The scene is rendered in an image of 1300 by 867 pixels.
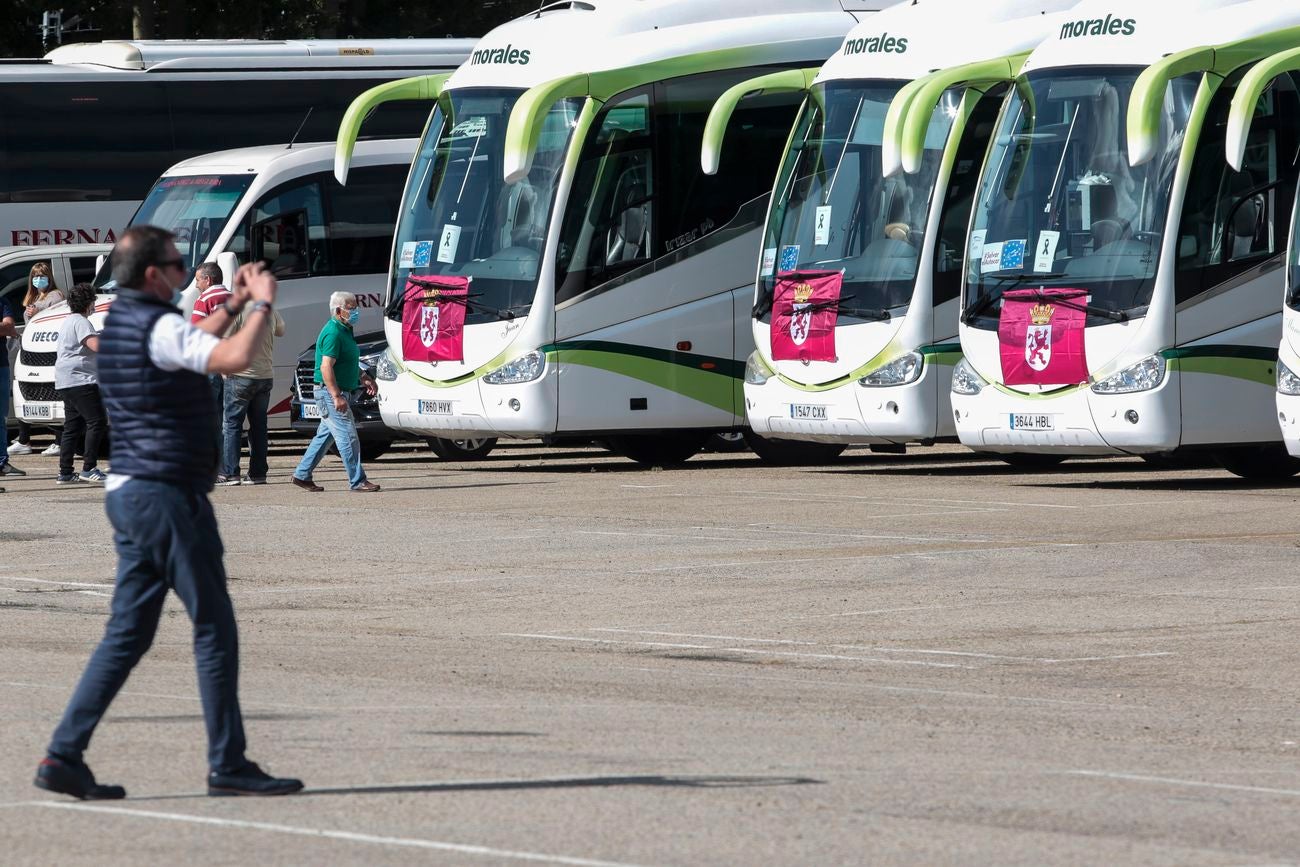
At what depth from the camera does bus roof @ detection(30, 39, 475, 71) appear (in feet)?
99.0

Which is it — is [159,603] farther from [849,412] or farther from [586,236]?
[586,236]

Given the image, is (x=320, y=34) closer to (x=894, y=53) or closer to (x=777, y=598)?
(x=894, y=53)

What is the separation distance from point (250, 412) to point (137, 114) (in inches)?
400

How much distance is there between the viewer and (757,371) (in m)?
21.5

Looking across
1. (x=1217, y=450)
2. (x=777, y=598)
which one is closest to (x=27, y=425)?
(x=1217, y=450)

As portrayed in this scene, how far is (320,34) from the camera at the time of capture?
4672 centimetres

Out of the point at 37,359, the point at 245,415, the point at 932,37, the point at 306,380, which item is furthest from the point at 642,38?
the point at 37,359

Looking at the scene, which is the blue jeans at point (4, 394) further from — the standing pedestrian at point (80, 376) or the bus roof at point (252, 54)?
the bus roof at point (252, 54)

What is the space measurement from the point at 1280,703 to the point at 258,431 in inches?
512

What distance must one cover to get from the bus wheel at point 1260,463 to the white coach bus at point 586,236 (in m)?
4.65

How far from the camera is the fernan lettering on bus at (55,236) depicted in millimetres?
29484

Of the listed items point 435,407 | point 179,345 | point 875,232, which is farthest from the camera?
point 435,407

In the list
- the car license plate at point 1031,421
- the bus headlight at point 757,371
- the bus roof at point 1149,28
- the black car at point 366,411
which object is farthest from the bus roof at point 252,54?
the car license plate at point 1031,421

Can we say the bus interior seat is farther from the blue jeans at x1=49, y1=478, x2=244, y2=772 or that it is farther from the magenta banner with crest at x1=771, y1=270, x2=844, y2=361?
the blue jeans at x1=49, y1=478, x2=244, y2=772
